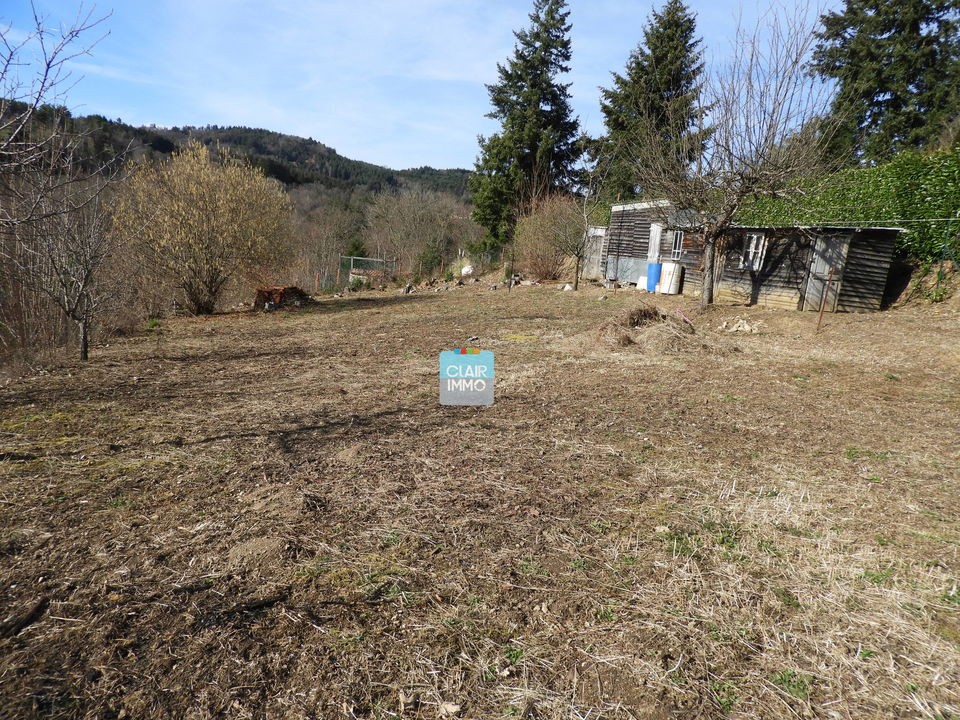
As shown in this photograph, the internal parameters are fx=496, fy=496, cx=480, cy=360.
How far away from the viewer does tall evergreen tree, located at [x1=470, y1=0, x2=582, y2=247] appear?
83.5 ft

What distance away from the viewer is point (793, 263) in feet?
40.5

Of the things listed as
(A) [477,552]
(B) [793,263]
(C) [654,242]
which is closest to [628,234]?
(C) [654,242]

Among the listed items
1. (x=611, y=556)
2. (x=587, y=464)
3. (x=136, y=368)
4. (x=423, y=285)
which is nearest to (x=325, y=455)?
(x=587, y=464)

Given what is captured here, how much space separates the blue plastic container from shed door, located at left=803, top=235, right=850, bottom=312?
5.38m

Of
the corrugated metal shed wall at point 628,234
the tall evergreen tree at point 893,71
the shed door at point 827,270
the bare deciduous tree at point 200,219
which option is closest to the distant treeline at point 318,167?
the corrugated metal shed wall at point 628,234

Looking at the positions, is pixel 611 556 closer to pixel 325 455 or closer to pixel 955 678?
pixel 955 678

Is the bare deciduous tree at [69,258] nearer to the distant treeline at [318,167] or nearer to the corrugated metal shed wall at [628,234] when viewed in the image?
the corrugated metal shed wall at [628,234]

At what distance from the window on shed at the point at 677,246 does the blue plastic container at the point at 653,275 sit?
0.66 meters

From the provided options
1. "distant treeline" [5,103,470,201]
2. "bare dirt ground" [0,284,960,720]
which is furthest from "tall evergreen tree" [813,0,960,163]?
"distant treeline" [5,103,470,201]

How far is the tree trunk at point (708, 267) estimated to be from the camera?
12.3 metres

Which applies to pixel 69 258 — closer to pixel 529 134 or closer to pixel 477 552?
pixel 477 552

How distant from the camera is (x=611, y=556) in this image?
9.12 ft

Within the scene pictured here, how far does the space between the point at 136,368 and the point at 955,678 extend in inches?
338

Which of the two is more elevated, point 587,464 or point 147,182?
point 147,182
